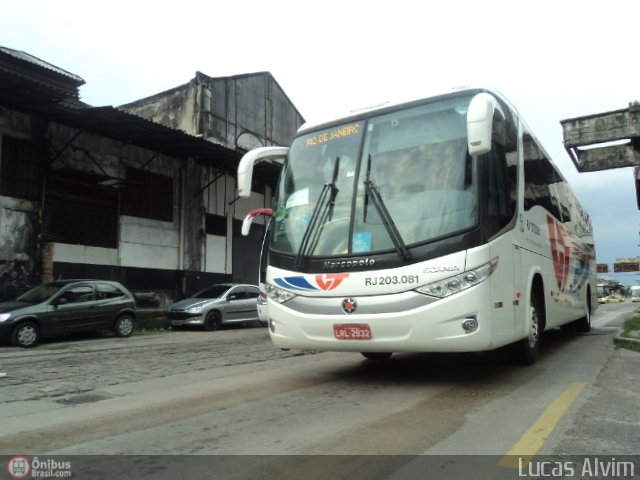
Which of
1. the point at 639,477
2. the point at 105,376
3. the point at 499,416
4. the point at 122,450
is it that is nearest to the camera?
the point at 639,477

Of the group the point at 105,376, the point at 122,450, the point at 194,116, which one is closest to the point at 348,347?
the point at 122,450

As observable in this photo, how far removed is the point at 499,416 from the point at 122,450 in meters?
3.12

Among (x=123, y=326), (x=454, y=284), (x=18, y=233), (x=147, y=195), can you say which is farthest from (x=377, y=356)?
(x=147, y=195)

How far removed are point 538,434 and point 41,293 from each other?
11637 mm

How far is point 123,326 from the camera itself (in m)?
13.6

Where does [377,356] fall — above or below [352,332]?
below

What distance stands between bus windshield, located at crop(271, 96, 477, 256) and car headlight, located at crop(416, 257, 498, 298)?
0.45m

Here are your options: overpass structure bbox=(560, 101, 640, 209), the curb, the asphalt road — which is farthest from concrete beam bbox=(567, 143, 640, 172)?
the asphalt road

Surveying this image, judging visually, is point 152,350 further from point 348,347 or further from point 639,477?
point 639,477

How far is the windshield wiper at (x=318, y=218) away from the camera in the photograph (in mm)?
5930

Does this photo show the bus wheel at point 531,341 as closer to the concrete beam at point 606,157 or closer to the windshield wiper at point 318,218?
the windshield wiper at point 318,218

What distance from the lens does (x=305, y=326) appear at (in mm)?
5816

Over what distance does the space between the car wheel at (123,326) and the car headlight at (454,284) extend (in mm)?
10449

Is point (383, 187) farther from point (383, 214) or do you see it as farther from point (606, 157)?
point (606, 157)
